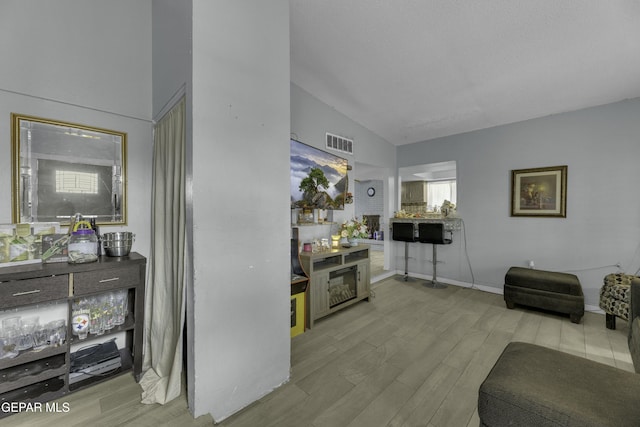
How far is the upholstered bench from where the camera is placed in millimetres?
3061

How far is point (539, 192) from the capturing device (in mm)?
3842

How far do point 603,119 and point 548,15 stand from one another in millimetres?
2386

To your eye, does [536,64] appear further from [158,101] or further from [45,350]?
[45,350]

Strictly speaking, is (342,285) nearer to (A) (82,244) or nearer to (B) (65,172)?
(A) (82,244)

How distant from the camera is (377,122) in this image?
14.6 ft

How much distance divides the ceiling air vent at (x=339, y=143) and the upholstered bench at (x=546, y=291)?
3136mm

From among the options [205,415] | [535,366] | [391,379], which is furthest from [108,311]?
[535,366]

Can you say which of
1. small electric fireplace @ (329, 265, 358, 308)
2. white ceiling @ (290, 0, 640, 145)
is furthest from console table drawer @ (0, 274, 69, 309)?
white ceiling @ (290, 0, 640, 145)

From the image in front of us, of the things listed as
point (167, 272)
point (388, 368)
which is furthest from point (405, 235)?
point (167, 272)

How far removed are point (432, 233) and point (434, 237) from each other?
8 cm

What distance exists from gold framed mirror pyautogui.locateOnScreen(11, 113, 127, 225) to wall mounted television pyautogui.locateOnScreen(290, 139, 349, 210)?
1754 millimetres

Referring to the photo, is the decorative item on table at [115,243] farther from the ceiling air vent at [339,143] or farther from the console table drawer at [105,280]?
the ceiling air vent at [339,143]

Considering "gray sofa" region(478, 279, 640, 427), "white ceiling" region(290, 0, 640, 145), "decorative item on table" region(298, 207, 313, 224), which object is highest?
"white ceiling" region(290, 0, 640, 145)

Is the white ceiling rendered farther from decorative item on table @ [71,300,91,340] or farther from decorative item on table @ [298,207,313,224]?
decorative item on table @ [71,300,91,340]
